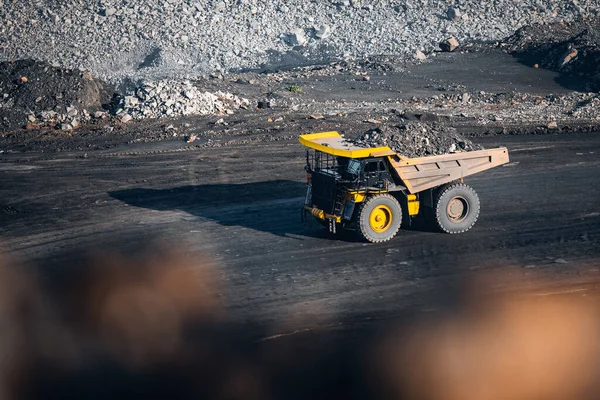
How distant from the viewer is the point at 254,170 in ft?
80.7

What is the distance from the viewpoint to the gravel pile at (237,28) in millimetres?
44406

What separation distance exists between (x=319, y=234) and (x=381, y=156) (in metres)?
2.62

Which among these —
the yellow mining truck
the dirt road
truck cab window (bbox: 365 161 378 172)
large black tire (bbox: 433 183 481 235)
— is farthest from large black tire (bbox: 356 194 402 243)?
large black tire (bbox: 433 183 481 235)

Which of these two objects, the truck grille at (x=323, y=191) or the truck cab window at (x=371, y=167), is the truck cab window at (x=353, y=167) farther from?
the truck grille at (x=323, y=191)

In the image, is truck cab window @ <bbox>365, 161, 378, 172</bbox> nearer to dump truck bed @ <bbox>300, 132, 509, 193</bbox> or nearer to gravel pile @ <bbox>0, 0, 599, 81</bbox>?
dump truck bed @ <bbox>300, 132, 509, 193</bbox>

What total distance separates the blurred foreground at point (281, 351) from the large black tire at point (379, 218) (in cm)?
263

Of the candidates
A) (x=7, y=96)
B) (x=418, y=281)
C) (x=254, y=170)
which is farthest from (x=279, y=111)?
(x=418, y=281)

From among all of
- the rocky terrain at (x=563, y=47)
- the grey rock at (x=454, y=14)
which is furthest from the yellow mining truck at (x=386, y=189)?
the grey rock at (x=454, y=14)

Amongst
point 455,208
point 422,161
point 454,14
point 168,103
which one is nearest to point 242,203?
point 422,161

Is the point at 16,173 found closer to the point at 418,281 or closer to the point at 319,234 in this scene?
the point at 319,234

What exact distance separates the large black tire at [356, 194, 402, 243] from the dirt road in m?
0.26

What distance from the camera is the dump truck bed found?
53.9 feet

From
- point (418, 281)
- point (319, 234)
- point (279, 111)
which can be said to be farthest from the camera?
point (279, 111)

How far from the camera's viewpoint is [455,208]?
57.9 ft
